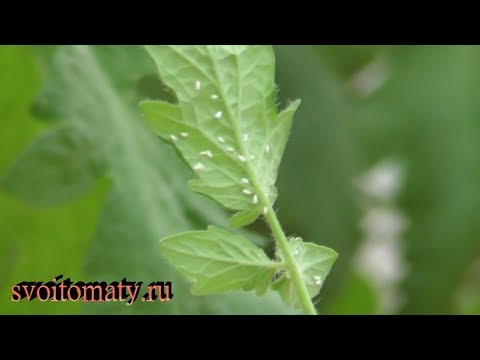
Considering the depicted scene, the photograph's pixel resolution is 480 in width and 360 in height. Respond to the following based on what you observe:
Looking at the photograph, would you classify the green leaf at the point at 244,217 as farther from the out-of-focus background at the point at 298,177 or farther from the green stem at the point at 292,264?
the out-of-focus background at the point at 298,177

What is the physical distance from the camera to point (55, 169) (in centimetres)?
55

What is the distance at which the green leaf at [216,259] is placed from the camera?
1.04 feet

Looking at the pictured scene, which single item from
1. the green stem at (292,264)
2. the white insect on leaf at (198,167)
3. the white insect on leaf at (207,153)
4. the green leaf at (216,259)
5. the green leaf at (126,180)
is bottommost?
the green stem at (292,264)

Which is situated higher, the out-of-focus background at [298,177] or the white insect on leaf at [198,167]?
the out-of-focus background at [298,177]

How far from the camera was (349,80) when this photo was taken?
140 cm

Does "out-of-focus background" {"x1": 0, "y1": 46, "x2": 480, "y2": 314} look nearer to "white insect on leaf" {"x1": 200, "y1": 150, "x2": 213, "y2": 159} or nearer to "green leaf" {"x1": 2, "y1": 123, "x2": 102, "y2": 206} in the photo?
"green leaf" {"x1": 2, "y1": 123, "x2": 102, "y2": 206}

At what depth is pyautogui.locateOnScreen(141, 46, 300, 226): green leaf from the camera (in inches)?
12.6

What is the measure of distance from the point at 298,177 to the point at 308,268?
1.01 meters

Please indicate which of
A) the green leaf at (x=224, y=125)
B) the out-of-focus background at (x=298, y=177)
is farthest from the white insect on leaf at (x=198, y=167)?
the out-of-focus background at (x=298, y=177)

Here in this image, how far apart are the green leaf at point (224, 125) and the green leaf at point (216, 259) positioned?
1 cm

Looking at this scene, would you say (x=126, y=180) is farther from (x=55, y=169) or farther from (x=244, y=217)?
(x=244, y=217)

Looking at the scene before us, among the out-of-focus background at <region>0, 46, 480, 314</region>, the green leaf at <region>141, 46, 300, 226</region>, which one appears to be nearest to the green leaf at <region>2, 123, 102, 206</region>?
the out-of-focus background at <region>0, 46, 480, 314</region>
